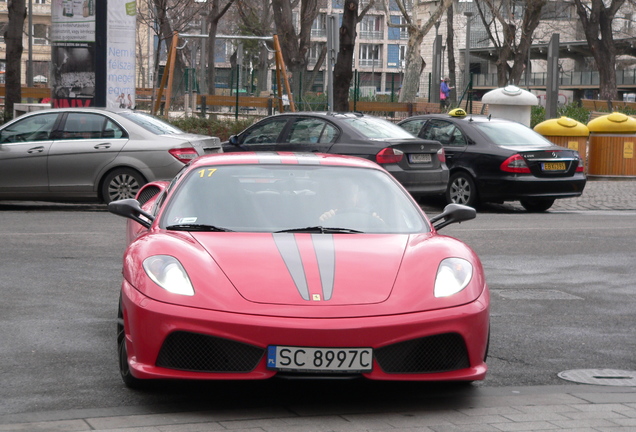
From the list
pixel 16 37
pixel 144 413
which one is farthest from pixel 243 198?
pixel 16 37

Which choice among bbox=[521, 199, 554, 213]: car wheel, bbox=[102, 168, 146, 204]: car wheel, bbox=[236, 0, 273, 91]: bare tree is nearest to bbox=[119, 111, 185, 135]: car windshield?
bbox=[102, 168, 146, 204]: car wheel

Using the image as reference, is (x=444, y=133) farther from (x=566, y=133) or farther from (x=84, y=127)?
(x=84, y=127)

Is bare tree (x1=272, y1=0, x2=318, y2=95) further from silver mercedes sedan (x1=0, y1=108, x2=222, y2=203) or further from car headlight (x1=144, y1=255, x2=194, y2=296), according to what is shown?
car headlight (x1=144, y1=255, x2=194, y2=296)

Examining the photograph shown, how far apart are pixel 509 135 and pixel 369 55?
361 ft

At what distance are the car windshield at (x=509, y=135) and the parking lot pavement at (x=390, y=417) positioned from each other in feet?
38.3

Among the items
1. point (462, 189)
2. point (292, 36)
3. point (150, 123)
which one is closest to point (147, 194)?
point (150, 123)

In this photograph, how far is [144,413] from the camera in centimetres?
513

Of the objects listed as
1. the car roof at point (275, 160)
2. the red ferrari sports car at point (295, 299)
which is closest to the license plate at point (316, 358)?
the red ferrari sports car at point (295, 299)

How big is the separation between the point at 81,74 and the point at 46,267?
41.4 feet

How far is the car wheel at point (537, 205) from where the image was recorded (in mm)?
17484

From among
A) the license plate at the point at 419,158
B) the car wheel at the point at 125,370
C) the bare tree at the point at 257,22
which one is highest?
the bare tree at the point at 257,22

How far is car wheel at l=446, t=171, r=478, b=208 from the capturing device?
55.2 feet

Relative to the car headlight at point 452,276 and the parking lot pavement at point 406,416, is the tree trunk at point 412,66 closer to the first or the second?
the car headlight at point 452,276

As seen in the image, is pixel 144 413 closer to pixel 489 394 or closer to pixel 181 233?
pixel 181 233
